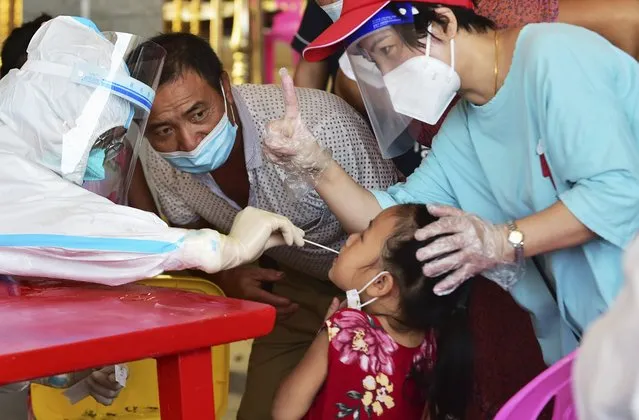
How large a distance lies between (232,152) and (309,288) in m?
0.49

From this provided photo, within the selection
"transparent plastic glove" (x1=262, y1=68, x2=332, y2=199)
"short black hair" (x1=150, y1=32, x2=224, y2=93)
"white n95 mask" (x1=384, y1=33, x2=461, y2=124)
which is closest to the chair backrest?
"white n95 mask" (x1=384, y1=33, x2=461, y2=124)

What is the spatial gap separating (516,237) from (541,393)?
10.8 inches

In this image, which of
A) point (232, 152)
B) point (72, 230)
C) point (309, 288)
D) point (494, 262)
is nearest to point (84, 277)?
point (72, 230)

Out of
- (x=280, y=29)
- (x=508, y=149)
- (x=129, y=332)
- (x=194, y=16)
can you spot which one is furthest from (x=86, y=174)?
(x=280, y=29)

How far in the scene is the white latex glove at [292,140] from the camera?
175 cm

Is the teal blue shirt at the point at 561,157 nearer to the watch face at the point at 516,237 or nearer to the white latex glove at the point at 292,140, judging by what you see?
the watch face at the point at 516,237

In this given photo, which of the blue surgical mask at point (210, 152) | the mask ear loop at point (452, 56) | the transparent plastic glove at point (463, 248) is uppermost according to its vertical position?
the mask ear loop at point (452, 56)

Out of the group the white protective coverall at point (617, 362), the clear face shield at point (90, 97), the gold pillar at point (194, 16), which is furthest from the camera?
the gold pillar at point (194, 16)

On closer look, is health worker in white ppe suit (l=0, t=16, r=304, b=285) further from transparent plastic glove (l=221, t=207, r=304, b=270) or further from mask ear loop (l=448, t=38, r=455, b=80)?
mask ear loop (l=448, t=38, r=455, b=80)

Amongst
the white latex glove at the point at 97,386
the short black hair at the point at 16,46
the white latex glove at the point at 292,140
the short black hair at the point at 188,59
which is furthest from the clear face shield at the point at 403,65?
the white latex glove at the point at 97,386

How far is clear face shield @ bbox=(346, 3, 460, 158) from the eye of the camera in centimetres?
159

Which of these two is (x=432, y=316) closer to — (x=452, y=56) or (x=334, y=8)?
(x=452, y=56)

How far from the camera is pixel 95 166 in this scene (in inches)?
56.8

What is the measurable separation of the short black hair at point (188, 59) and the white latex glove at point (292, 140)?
30 cm
